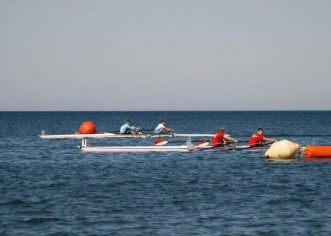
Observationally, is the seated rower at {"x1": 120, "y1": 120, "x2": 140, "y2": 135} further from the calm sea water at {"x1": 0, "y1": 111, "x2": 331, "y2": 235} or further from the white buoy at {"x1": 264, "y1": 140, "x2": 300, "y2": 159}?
the white buoy at {"x1": 264, "y1": 140, "x2": 300, "y2": 159}

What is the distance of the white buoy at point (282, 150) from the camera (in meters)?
32.7

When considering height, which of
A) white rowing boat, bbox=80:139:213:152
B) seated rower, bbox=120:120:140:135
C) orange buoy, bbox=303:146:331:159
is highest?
seated rower, bbox=120:120:140:135

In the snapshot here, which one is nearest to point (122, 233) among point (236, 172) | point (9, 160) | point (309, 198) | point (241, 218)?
point (241, 218)

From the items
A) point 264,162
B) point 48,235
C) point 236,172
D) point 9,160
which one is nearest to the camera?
point 48,235

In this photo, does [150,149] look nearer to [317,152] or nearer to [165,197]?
[317,152]

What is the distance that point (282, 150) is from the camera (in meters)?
32.8

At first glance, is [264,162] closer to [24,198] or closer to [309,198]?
[309,198]

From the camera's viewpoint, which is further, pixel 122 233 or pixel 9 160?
pixel 9 160

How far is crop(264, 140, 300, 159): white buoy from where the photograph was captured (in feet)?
107

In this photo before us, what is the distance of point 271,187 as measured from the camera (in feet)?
75.5

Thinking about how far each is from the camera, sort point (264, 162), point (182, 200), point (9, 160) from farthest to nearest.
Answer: point (9, 160)
point (264, 162)
point (182, 200)

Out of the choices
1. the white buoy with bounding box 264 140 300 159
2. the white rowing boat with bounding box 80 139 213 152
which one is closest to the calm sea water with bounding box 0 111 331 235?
the white buoy with bounding box 264 140 300 159

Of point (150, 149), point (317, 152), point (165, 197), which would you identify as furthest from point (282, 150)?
point (165, 197)

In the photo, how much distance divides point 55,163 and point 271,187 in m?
14.7
